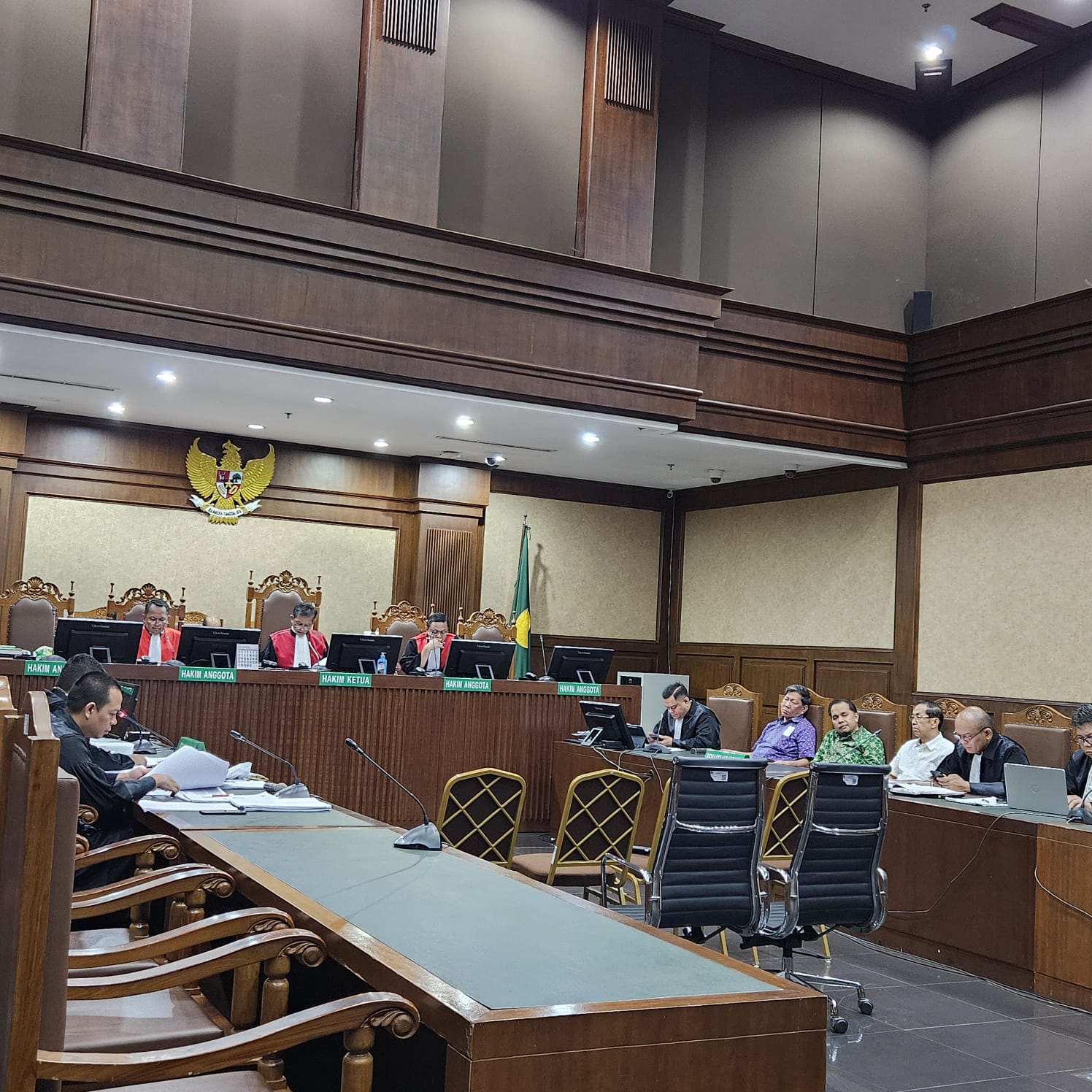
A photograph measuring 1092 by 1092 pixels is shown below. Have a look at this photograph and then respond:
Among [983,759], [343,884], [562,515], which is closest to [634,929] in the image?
[343,884]

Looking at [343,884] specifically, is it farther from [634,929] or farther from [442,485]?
[442,485]

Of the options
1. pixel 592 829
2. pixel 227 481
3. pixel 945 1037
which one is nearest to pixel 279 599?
pixel 227 481

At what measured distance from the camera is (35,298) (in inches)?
279

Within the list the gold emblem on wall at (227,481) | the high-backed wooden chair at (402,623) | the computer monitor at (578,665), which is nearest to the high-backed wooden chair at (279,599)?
the high-backed wooden chair at (402,623)

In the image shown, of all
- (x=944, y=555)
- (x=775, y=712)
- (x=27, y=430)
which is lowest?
(x=775, y=712)

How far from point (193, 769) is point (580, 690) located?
4981mm

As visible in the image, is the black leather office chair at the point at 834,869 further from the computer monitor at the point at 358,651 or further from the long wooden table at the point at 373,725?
the computer monitor at the point at 358,651

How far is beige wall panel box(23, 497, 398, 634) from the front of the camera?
11.3 m

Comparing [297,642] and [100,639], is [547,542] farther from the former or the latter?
[100,639]

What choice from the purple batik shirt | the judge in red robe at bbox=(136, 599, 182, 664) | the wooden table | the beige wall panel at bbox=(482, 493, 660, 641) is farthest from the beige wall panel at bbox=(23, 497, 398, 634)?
the wooden table

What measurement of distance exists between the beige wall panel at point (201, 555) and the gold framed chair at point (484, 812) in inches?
252

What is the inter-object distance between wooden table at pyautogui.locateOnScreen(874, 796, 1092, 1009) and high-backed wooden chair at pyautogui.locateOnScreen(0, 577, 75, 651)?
6.32 meters

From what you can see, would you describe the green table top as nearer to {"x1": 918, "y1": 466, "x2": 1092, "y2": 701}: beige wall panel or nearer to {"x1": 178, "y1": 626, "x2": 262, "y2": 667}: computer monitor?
{"x1": 178, "y1": 626, "x2": 262, "y2": 667}: computer monitor

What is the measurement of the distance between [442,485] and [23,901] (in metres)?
11.2
